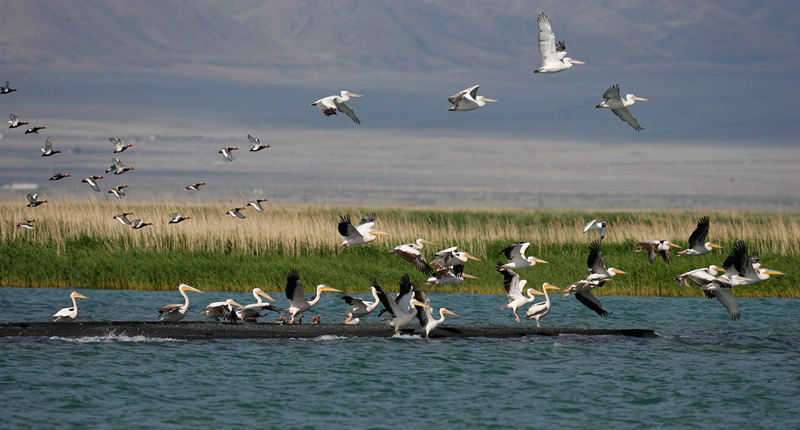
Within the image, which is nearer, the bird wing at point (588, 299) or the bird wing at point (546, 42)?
the bird wing at point (546, 42)

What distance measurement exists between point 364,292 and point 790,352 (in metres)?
13.9

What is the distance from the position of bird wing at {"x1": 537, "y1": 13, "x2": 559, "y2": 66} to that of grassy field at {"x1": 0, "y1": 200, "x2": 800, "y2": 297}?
10.8 meters

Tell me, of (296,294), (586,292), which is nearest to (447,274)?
(586,292)

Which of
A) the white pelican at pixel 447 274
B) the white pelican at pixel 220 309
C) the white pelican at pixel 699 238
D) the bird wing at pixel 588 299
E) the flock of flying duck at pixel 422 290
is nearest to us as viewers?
the flock of flying duck at pixel 422 290

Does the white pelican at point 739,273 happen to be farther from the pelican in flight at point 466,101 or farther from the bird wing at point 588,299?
the pelican in flight at point 466,101

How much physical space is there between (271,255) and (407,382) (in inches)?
648

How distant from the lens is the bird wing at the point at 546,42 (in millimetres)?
18219

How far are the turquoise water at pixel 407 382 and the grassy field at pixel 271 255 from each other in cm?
940

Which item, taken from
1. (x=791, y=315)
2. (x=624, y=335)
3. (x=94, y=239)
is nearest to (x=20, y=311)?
(x=94, y=239)

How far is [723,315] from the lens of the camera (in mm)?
24391

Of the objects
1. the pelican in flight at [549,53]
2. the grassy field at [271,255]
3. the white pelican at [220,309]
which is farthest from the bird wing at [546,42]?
the grassy field at [271,255]

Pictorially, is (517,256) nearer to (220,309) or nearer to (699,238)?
(699,238)

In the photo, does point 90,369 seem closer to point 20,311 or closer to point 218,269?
point 20,311

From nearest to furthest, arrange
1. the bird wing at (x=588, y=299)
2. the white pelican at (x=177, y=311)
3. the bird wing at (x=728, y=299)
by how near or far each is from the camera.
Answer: the white pelican at (x=177, y=311)
the bird wing at (x=588, y=299)
the bird wing at (x=728, y=299)
